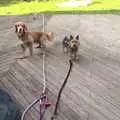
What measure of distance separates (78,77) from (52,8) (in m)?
6.47

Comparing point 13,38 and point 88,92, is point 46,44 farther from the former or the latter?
point 88,92

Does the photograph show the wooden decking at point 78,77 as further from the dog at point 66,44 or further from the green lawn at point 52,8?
the green lawn at point 52,8

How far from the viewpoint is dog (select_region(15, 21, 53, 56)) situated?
5.80 meters

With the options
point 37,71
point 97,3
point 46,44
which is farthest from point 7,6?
point 37,71

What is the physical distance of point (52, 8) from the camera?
11.0m

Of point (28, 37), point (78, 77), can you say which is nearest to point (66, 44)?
point (28, 37)

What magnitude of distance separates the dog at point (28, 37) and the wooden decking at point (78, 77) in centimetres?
19

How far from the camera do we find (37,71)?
5.25 metres

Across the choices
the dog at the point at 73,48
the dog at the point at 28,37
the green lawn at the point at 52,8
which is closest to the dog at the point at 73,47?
the dog at the point at 73,48

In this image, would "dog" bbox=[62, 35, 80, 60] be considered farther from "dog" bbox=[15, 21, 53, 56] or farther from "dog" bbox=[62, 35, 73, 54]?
"dog" bbox=[15, 21, 53, 56]

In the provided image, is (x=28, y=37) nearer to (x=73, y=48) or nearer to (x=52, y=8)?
(x=73, y=48)

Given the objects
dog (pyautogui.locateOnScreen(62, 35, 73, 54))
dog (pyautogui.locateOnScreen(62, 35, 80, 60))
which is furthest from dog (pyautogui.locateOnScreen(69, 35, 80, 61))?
dog (pyautogui.locateOnScreen(62, 35, 73, 54))

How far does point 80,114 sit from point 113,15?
542 cm

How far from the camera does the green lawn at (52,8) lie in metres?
9.88
